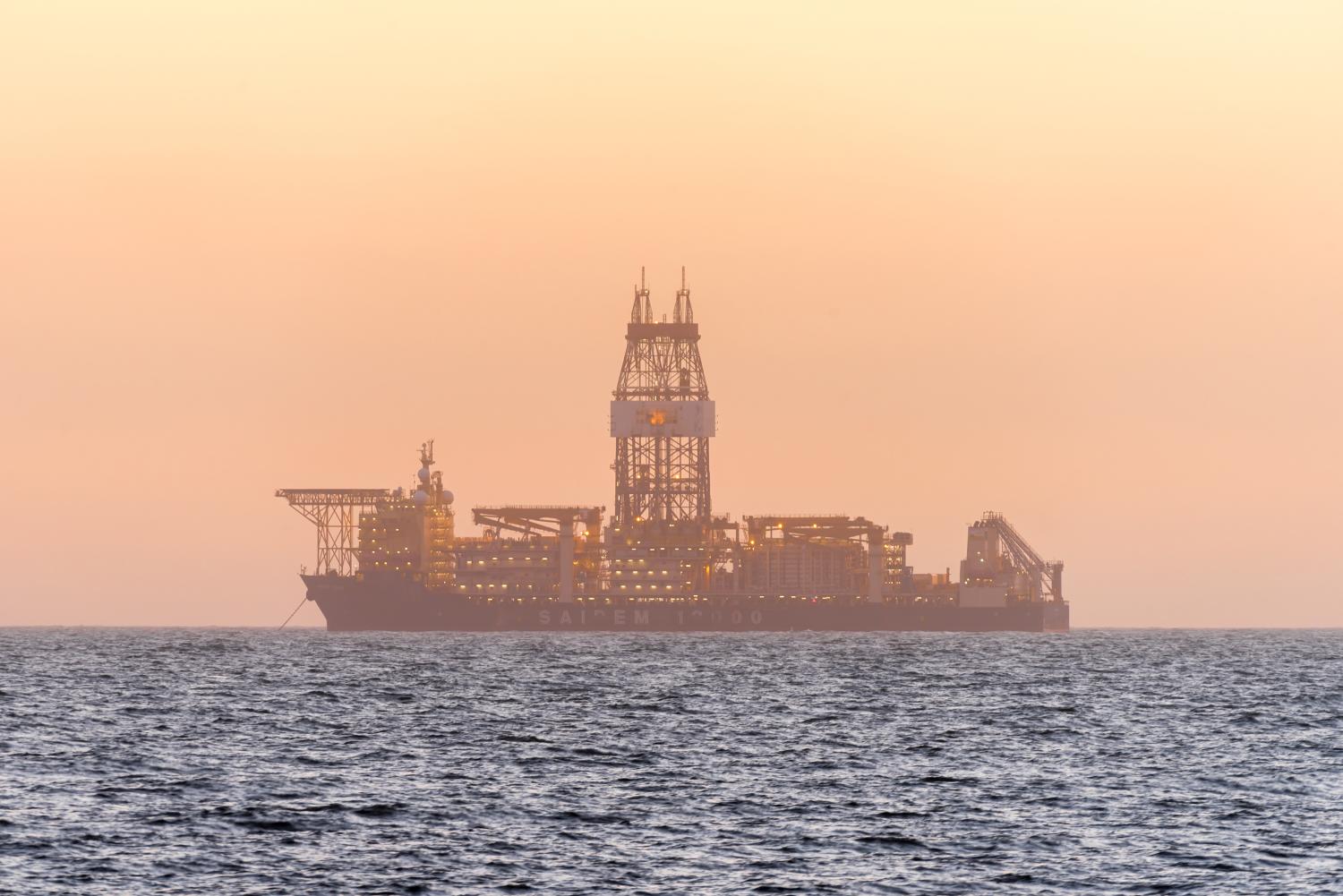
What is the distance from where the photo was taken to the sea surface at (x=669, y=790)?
3825cm

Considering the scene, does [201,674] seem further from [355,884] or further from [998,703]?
[355,884]

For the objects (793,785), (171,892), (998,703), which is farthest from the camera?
(998,703)

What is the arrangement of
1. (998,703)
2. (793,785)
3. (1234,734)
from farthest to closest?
(998,703)
(1234,734)
(793,785)

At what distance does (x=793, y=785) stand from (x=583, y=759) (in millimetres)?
9414

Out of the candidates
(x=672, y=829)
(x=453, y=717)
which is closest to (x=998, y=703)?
(x=453, y=717)

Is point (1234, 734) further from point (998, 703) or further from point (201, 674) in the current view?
point (201, 674)

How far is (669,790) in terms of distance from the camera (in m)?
51.6

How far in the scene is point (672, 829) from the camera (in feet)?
145

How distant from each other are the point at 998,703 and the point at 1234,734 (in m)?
19.7

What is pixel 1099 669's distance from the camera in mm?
137500

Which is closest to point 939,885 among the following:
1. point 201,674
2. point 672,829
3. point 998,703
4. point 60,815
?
point 672,829

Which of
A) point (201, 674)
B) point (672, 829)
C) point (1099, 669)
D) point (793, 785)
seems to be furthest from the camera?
point (1099, 669)

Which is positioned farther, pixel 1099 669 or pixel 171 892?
pixel 1099 669

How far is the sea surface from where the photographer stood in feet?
125
